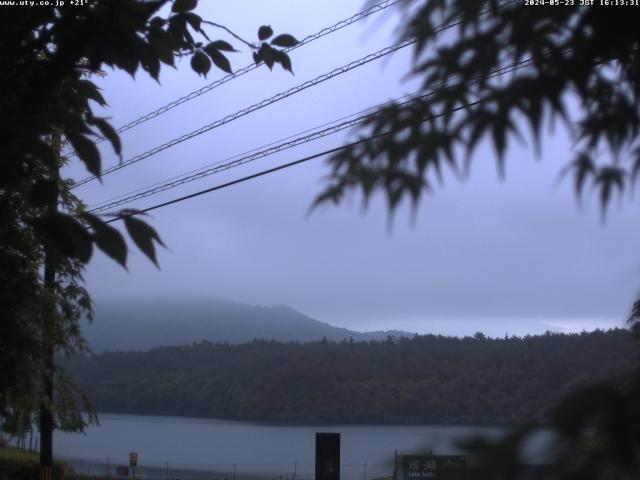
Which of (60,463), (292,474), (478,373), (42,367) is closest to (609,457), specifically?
(478,373)

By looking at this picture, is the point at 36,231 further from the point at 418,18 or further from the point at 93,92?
the point at 93,92

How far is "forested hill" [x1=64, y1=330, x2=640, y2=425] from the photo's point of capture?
3.46 m

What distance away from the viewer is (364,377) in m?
12.8

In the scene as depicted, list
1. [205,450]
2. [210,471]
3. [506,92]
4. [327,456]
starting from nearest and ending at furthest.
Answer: [506,92] → [327,456] → [210,471] → [205,450]

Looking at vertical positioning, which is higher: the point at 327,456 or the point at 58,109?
the point at 58,109

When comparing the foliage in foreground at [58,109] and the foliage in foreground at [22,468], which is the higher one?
the foliage in foreground at [58,109]

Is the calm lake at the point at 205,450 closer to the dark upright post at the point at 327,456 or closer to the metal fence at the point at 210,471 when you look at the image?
the metal fence at the point at 210,471

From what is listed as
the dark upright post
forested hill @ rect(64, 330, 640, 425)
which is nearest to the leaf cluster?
forested hill @ rect(64, 330, 640, 425)

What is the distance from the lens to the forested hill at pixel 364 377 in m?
3.46

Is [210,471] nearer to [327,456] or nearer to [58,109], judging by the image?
[327,456]

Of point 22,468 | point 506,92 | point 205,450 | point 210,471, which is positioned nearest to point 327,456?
point 22,468

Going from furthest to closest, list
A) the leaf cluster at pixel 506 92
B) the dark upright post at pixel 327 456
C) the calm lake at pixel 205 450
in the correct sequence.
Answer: the calm lake at pixel 205 450 → the dark upright post at pixel 327 456 → the leaf cluster at pixel 506 92

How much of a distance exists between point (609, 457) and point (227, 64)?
135 inches

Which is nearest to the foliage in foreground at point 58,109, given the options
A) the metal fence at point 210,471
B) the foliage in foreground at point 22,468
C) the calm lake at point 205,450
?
the foliage in foreground at point 22,468
